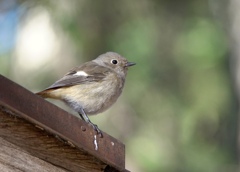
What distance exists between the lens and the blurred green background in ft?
33.6

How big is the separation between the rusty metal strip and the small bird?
138 centimetres

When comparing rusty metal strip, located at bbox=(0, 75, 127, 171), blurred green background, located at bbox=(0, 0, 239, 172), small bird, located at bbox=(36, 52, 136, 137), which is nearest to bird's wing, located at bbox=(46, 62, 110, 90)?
small bird, located at bbox=(36, 52, 136, 137)

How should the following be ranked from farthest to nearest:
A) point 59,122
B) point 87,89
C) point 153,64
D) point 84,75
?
point 153,64 → point 84,75 → point 87,89 → point 59,122

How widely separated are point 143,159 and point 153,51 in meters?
2.41

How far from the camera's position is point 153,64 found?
11.6 meters

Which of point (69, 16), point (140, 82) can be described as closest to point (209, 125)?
point (140, 82)

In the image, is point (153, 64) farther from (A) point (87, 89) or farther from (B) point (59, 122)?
(B) point (59, 122)

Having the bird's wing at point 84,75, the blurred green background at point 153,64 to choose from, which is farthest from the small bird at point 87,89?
the blurred green background at point 153,64

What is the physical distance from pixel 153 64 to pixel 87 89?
6115mm

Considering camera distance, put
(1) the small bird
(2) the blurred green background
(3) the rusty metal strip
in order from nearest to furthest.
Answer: (3) the rusty metal strip
(1) the small bird
(2) the blurred green background

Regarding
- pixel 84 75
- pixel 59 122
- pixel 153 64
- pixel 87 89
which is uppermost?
pixel 153 64

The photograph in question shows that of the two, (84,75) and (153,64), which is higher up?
(153,64)

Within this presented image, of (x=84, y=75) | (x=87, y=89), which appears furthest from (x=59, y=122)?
(x=84, y=75)

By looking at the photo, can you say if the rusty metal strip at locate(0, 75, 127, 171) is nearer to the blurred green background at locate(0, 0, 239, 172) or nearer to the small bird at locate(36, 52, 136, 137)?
the small bird at locate(36, 52, 136, 137)
